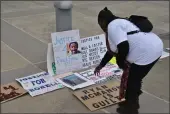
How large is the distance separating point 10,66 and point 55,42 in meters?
0.78

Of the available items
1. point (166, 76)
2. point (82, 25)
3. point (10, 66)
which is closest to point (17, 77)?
point (10, 66)

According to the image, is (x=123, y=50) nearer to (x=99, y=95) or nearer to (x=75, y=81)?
(x=99, y=95)

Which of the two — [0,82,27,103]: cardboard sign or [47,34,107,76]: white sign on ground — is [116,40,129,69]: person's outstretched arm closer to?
[0,82,27,103]: cardboard sign

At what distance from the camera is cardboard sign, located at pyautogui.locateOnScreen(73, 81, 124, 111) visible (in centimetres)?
356

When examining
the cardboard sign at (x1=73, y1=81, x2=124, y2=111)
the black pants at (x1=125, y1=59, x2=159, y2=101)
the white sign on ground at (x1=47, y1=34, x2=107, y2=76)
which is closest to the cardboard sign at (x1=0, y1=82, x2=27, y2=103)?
the cardboard sign at (x1=73, y1=81, x2=124, y2=111)

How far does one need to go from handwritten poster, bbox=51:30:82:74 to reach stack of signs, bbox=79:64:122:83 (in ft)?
0.68

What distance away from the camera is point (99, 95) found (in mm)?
3732

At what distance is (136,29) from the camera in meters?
3.17

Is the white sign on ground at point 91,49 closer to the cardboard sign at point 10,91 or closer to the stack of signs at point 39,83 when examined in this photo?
the stack of signs at point 39,83

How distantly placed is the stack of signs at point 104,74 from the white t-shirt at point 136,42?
1.03 meters

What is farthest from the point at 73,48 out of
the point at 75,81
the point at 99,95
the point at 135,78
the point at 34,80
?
the point at 135,78

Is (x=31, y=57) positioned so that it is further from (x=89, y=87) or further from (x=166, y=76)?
(x=166, y=76)

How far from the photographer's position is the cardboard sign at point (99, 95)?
356 centimetres

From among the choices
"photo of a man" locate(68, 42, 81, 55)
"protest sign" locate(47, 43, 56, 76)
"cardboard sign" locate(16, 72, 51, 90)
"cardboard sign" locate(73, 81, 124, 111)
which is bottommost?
"cardboard sign" locate(73, 81, 124, 111)
